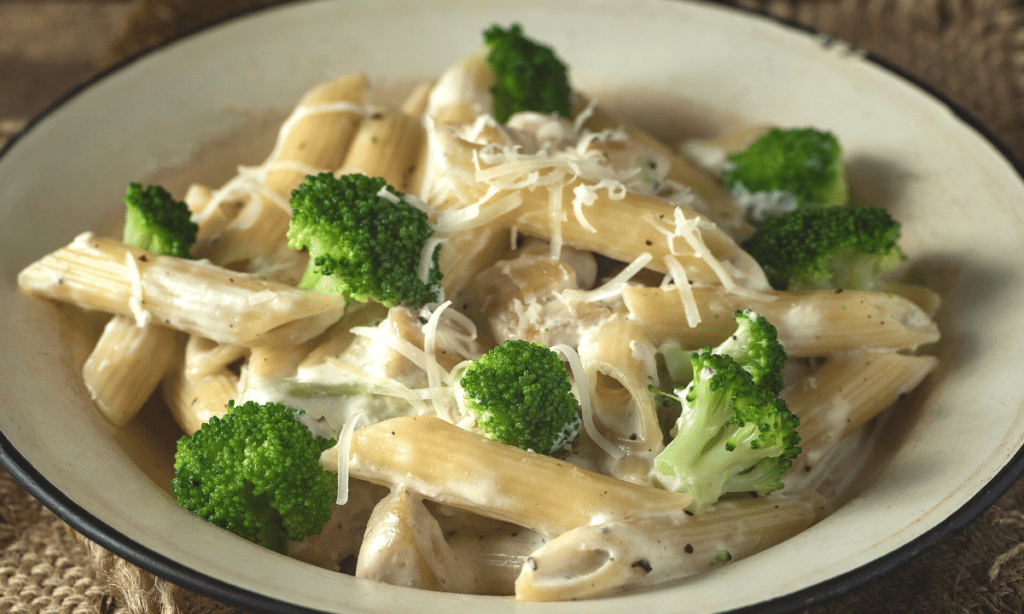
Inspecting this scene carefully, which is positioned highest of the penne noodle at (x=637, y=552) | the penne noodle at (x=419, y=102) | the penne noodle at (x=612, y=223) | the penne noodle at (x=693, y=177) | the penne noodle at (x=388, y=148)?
the penne noodle at (x=612, y=223)

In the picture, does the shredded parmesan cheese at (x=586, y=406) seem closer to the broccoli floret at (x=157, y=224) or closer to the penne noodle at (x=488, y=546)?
the penne noodle at (x=488, y=546)

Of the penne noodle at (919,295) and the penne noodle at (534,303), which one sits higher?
the penne noodle at (919,295)

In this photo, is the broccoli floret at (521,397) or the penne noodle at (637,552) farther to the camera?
the broccoli floret at (521,397)

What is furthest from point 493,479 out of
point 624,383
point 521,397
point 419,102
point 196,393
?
point 419,102

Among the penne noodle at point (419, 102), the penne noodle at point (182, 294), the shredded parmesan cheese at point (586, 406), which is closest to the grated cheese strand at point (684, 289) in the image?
the shredded parmesan cheese at point (586, 406)

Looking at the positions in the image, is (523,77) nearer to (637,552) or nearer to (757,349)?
(757,349)

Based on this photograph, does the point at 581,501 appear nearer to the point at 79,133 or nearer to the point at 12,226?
the point at 12,226

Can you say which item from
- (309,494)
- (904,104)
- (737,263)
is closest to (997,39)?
(904,104)
